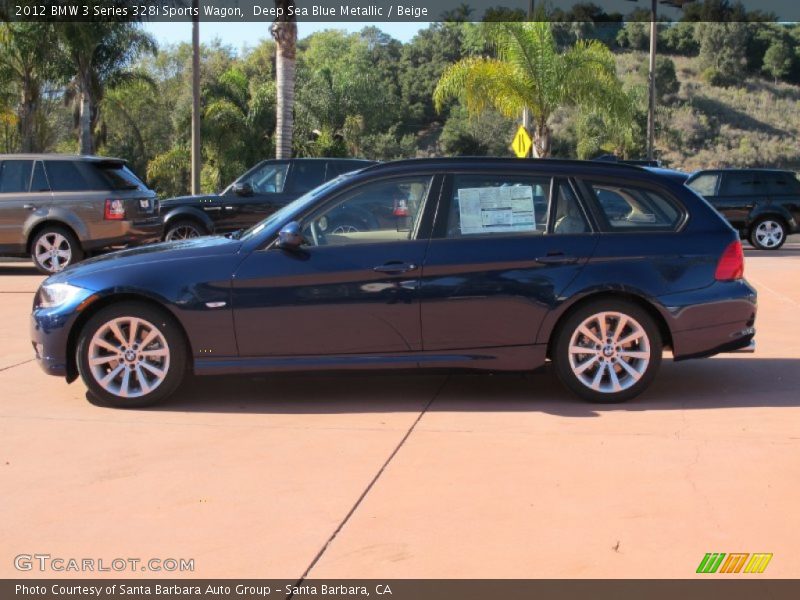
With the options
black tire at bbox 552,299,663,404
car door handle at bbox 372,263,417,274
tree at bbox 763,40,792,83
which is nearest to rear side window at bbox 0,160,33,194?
car door handle at bbox 372,263,417,274

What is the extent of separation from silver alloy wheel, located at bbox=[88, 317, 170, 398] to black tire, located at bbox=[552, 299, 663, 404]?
2.61 metres

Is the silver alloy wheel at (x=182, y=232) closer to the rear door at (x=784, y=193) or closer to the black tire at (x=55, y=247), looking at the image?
the black tire at (x=55, y=247)

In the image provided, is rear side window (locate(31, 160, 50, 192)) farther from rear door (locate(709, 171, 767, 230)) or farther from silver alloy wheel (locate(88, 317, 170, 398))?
rear door (locate(709, 171, 767, 230))

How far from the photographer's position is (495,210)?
6.89 metres

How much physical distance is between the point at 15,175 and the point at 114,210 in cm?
154

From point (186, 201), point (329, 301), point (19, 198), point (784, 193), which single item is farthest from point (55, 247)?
point (784, 193)

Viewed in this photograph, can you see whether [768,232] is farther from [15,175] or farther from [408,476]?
[408,476]

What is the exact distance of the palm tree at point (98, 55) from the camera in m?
29.3

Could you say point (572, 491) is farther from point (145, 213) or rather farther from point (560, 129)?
point (560, 129)

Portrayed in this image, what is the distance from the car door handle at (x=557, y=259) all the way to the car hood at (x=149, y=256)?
2.00 metres

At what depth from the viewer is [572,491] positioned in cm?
507

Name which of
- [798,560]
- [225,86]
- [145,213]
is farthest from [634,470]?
[225,86]

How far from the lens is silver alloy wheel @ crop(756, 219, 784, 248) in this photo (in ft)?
69.7

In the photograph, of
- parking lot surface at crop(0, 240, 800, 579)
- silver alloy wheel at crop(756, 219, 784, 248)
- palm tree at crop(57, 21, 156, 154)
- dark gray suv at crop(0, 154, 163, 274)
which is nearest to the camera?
parking lot surface at crop(0, 240, 800, 579)
